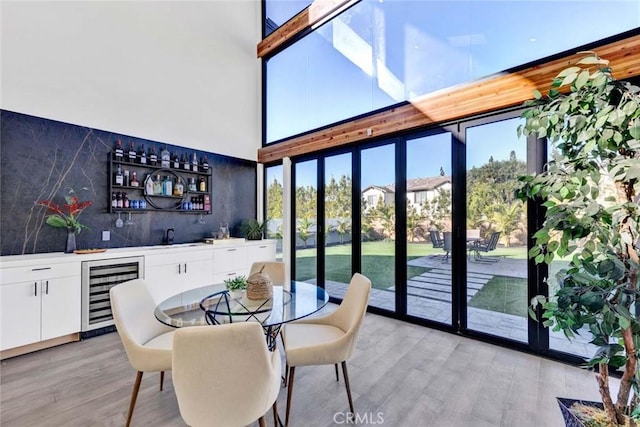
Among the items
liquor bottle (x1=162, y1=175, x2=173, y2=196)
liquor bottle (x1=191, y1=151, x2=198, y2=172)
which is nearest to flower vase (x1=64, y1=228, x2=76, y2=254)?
liquor bottle (x1=162, y1=175, x2=173, y2=196)

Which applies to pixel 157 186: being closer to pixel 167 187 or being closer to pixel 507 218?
pixel 167 187

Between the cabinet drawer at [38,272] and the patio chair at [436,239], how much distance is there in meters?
4.10

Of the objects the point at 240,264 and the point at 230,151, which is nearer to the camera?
the point at 240,264

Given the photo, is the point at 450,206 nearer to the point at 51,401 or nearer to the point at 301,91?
the point at 301,91

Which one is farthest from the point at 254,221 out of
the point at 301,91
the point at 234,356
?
the point at 234,356

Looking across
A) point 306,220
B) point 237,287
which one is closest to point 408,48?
point 306,220

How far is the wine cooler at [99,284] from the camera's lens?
3.14m

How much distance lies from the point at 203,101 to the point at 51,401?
14.0 feet

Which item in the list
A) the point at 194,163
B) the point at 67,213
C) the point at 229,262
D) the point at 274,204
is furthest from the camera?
the point at 274,204

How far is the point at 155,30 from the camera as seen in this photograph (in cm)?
421

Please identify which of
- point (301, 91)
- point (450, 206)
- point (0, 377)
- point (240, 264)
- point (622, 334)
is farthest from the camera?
point (301, 91)

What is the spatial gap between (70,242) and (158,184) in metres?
Answer: 1.33

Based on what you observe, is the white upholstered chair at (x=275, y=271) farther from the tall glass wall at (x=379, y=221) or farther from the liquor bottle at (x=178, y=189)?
the liquor bottle at (x=178, y=189)

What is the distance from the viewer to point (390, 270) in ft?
12.8
